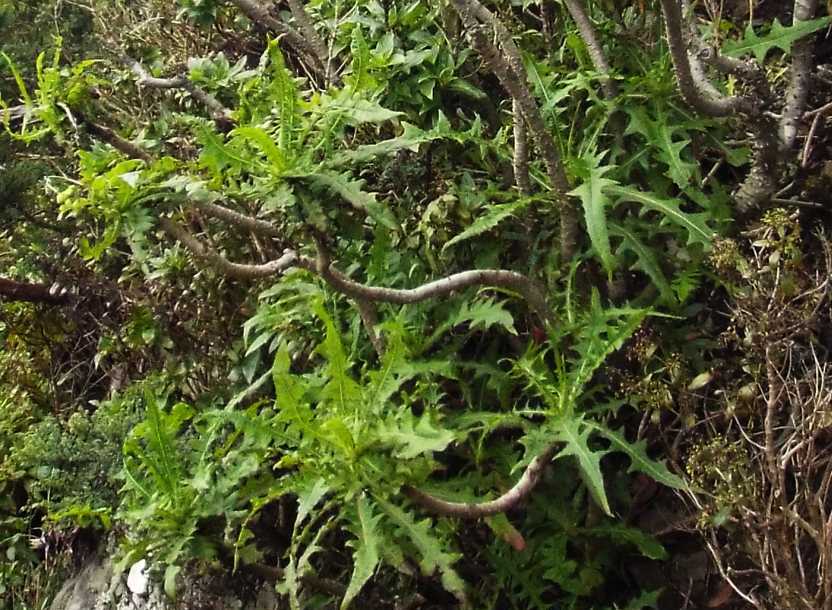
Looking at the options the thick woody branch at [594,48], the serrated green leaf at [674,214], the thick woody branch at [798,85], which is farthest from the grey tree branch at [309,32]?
the thick woody branch at [798,85]

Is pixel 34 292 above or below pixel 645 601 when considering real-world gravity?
above

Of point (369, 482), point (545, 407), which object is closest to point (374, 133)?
point (545, 407)

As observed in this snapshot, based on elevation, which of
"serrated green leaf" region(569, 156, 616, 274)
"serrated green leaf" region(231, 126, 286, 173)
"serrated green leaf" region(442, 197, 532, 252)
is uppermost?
"serrated green leaf" region(231, 126, 286, 173)

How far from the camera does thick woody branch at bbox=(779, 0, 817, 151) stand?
2.57m

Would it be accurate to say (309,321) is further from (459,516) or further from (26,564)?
(26,564)

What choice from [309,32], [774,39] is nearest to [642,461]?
[774,39]

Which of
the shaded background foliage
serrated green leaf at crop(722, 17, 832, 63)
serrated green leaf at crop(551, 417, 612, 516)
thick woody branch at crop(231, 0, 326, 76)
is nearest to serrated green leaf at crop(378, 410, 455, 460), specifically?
the shaded background foliage

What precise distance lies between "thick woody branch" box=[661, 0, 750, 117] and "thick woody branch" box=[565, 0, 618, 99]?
0.86 feet

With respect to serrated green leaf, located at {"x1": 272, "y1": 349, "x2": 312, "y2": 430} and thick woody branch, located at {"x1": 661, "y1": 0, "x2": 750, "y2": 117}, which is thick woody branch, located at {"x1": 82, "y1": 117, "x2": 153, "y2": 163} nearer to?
serrated green leaf, located at {"x1": 272, "y1": 349, "x2": 312, "y2": 430}

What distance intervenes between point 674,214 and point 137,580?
7.61ft

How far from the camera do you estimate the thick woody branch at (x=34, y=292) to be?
12.7 feet

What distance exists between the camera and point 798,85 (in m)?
2.57

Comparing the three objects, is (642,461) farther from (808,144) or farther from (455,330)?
(808,144)

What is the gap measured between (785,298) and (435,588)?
1392 millimetres
